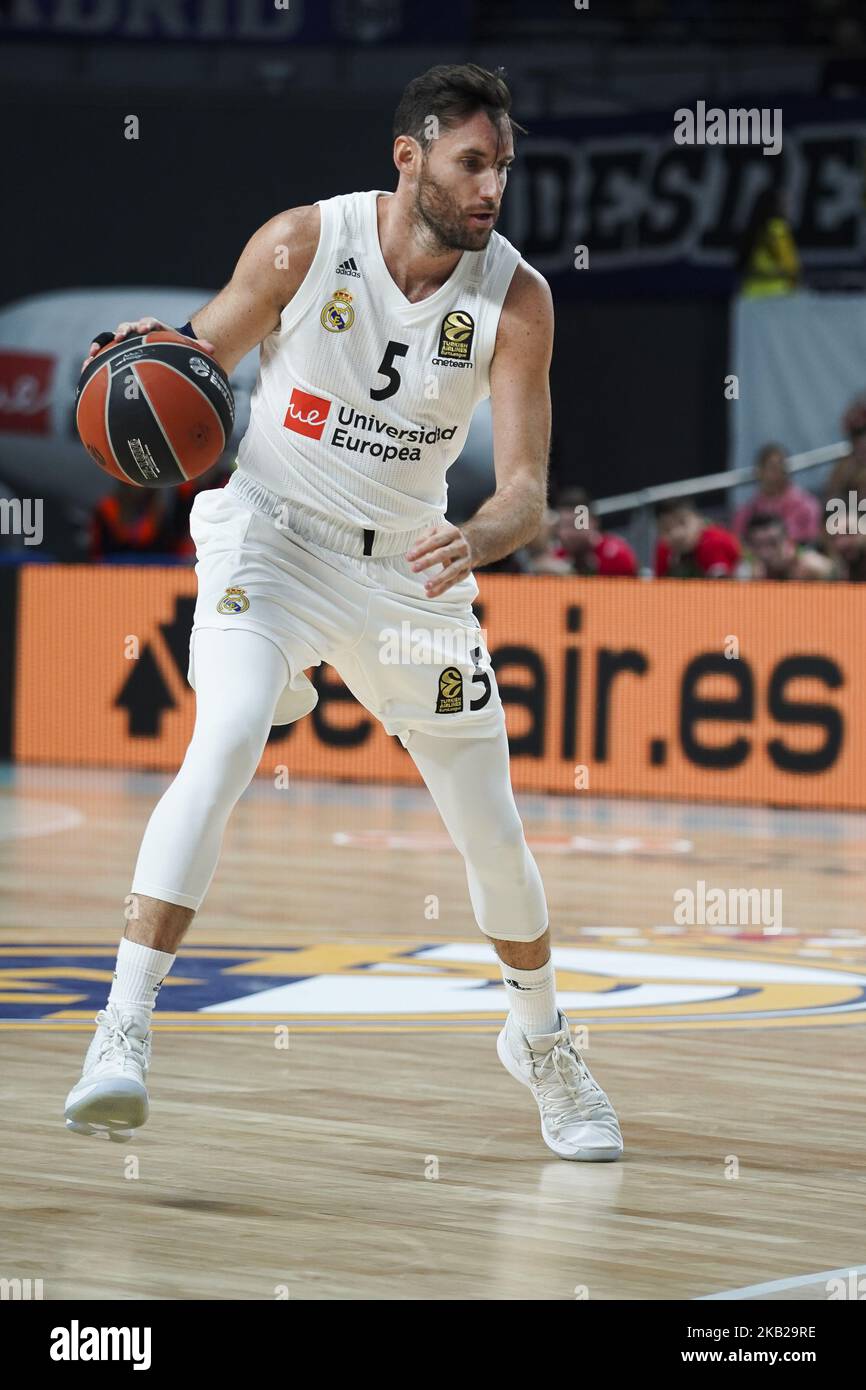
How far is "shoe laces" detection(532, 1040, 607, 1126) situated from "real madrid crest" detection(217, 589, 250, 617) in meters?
1.26

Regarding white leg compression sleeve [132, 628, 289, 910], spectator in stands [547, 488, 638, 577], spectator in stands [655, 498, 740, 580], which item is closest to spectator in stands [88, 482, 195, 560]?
spectator in stands [547, 488, 638, 577]

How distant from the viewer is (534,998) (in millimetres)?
5367

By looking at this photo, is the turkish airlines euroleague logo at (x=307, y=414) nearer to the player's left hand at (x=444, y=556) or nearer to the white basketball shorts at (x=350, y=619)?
the white basketball shorts at (x=350, y=619)

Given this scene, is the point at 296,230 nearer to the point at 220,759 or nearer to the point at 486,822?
the point at 220,759

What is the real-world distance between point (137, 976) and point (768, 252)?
50.2 feet

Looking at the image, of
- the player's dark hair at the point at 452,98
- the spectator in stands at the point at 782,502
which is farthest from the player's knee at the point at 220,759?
the spectator in stands at the point at 782,502

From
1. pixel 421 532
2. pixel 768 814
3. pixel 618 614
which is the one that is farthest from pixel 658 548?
pixel 421 532

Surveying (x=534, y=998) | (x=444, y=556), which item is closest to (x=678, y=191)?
(x=534, y=998)

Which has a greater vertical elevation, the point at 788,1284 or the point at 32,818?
the point at 32,818

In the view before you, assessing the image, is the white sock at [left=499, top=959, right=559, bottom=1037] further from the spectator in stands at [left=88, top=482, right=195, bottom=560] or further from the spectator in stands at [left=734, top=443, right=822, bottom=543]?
the spectator in stands at [left=88, top=482, right=195, bottom=560]

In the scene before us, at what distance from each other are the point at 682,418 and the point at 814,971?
14127 millimetres

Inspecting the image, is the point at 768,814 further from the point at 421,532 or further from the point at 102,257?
the point at 102,257

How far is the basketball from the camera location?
504 centimetres

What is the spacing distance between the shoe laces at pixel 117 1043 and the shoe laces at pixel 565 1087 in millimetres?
1060
